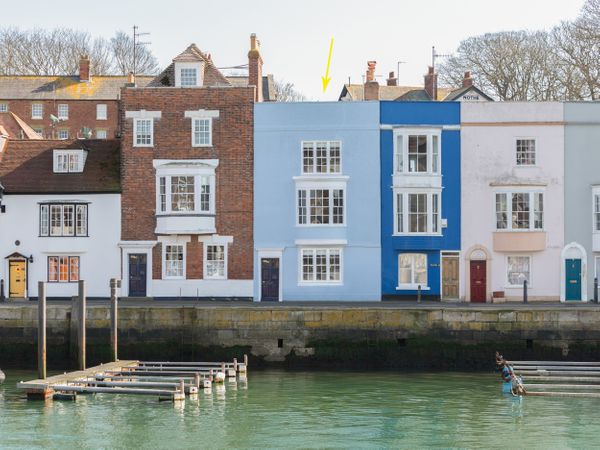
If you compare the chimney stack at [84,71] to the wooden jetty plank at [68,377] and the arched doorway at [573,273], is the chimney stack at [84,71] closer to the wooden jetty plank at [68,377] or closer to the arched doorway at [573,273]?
the arched doorway at [573,273]

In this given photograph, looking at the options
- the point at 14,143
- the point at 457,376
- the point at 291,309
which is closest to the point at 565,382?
the point at 457,376

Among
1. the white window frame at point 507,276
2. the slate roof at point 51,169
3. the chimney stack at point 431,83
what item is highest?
the chimney stack at point 431,83

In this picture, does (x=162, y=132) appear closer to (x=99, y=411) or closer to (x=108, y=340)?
(x=108, y=340)

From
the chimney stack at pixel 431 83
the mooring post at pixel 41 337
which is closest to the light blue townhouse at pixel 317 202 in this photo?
the mooring post at pixel 41 337

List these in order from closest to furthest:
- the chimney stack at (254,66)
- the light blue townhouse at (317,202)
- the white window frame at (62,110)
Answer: the light blue townhouse at (317,202)
the chimney stack at (254,66)
the white window frame at (62,110)

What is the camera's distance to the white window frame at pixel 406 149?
43.2 metres

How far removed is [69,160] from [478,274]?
1709cm

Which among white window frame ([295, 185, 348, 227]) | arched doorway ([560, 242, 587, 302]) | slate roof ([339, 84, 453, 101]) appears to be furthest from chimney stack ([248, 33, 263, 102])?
slate roof ([339, 84, 453, 101])

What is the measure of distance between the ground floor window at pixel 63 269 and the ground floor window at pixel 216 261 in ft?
17.1

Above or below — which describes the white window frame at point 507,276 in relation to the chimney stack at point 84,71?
below

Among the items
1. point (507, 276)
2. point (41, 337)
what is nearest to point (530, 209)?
point (507, 276)

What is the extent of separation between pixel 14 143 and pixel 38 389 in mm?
19169

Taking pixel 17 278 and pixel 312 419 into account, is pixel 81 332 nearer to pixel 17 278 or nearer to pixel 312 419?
pixel 312 419

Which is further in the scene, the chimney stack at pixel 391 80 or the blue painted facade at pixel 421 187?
the chimney stack at pixel 391 80
